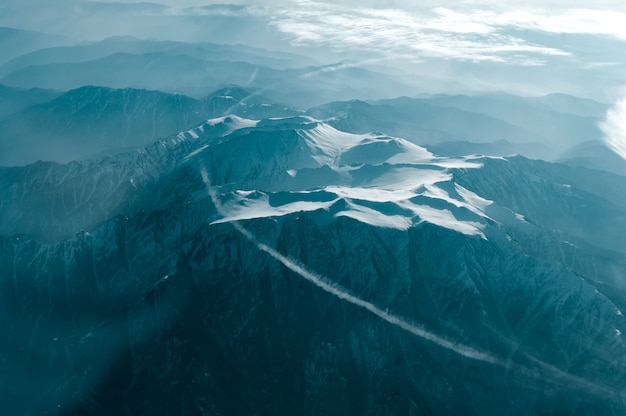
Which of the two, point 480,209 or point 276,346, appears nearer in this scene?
point 276,346

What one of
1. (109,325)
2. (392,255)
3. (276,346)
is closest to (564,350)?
(392,255)

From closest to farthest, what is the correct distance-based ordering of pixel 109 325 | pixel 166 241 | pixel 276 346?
pixel 276 346 → pixel 109 325 → pixel 166 241

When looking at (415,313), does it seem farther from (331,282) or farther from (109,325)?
(109,325)

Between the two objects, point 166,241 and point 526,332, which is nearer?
point 526,332

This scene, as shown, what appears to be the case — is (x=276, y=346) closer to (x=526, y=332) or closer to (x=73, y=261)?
(x=526, y=332)

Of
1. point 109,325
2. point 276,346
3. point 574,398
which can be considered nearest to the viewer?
point 574,398

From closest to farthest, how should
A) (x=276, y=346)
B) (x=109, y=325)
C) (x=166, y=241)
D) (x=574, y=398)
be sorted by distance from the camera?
(x=574, y=398) < (x=276, y=346) < (x=109, y=325) < (x=166, y=241)

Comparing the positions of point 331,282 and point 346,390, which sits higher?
point 331,282

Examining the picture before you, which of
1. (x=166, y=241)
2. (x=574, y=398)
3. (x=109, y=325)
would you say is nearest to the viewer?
(x=574, y=398)

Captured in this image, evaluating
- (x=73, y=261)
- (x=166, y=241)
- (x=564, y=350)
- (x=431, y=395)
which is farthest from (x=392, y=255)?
(x=73, y=261)
